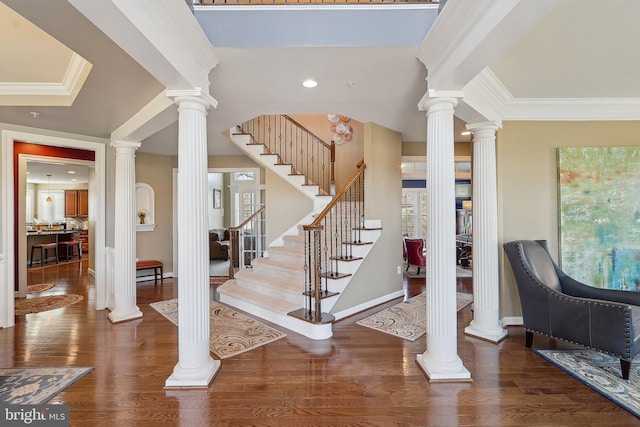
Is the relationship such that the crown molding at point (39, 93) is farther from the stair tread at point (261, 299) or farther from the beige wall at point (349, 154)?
the beige wall at point (349, 154)

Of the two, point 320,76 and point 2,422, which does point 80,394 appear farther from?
point 320,76

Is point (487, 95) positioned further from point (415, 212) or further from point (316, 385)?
point (415, 212)

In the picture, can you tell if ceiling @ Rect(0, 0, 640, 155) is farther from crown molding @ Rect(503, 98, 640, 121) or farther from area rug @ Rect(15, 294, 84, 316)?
area rug @ Rect(15, 294, 84, 316)

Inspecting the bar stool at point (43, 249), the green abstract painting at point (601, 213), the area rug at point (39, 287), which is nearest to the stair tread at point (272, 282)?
the green abstract painting at point (601, 213)

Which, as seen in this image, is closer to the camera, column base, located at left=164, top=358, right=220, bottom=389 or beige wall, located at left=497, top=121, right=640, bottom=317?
column base, located at left=164, top=358, right=220, bottom=389

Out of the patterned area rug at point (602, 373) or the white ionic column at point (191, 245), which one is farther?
the white ionic column at point (191, 245)

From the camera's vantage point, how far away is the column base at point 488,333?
316 centimetres

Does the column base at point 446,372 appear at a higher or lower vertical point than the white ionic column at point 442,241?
lower

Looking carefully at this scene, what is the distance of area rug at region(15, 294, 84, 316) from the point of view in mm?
4259

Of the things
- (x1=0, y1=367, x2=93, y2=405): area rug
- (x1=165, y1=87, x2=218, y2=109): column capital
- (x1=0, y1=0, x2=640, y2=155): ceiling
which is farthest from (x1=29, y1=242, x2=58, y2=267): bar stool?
(x1=165, y1=87, x2=218, y2=109): column capital

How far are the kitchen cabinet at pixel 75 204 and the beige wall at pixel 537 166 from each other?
12.8 meters

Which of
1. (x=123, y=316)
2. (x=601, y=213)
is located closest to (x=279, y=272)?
(x=123, y=316)

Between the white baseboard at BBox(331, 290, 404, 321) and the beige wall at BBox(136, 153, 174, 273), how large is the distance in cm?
418

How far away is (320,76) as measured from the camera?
2.75m
